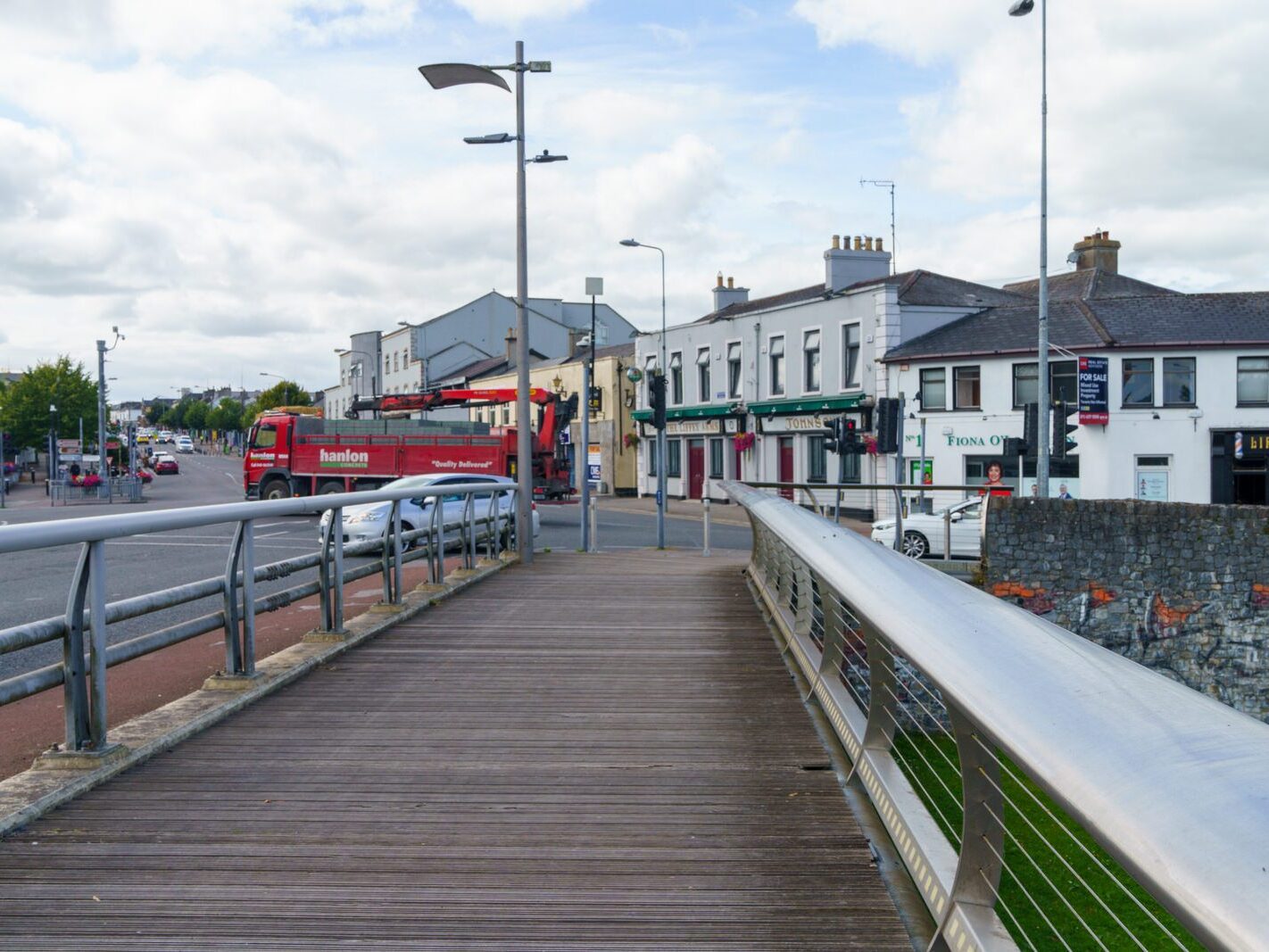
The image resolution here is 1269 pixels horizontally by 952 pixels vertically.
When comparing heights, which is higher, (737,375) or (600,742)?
(737,375)

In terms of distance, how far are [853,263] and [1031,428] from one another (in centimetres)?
1468

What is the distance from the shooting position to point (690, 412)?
4884 centimetres

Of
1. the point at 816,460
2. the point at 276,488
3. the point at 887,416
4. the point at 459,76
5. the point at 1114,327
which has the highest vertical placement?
the point at 459,76

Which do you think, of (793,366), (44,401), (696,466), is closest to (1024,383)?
(793,366)

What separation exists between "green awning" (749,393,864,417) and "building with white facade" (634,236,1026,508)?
44 millimetres

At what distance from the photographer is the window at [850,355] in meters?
40.0

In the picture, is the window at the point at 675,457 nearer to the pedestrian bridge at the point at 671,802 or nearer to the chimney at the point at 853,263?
the chimney at the point at 853,263

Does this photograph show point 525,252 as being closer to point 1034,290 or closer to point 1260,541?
point 1260,541

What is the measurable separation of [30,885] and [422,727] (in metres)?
2.23

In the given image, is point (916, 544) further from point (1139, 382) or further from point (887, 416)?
point (1139, 382)

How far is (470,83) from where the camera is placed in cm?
1512

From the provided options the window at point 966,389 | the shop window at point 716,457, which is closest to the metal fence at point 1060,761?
the window at point 966,389

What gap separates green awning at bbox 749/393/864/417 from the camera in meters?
39.7

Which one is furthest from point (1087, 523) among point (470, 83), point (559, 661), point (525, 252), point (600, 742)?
point (600, 742)
